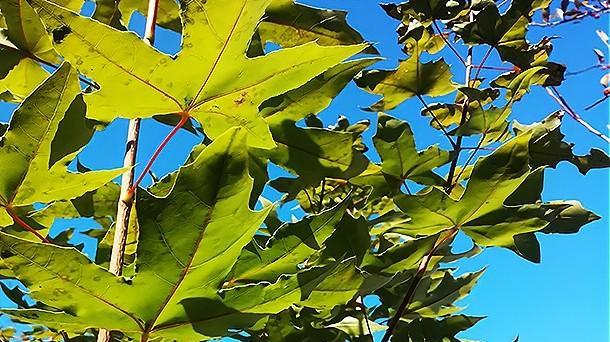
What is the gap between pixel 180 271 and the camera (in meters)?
0.57

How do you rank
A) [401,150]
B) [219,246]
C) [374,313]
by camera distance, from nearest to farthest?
[219,246], [401,150], [374,313]

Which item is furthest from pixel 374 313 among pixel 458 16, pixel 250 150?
pixel 458 16

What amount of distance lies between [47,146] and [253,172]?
1.00 feet

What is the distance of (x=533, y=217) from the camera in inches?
33.1

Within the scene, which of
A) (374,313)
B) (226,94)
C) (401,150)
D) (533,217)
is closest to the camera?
(226,94)

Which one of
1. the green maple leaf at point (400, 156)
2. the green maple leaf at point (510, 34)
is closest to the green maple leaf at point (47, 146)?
the green maple leaf at point (400, 156)

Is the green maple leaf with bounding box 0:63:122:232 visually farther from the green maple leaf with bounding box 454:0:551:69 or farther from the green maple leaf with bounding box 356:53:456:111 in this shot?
the green maple leaf with bounding box 454:0:551:69

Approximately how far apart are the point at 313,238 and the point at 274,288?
8 cm

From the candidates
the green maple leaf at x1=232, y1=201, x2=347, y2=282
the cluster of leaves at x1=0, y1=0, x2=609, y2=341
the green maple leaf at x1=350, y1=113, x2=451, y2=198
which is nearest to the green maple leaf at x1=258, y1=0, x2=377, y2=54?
the cluster of leaves at x1=0, y1=0, x2=609, y2=341

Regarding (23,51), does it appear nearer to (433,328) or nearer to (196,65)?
(196,65)

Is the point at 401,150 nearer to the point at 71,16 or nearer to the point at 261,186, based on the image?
the point at 261,186

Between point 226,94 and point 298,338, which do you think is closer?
point 226,94

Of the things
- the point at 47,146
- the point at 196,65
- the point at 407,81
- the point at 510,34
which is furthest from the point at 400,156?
the point at 47,146

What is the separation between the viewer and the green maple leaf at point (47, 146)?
613mm
